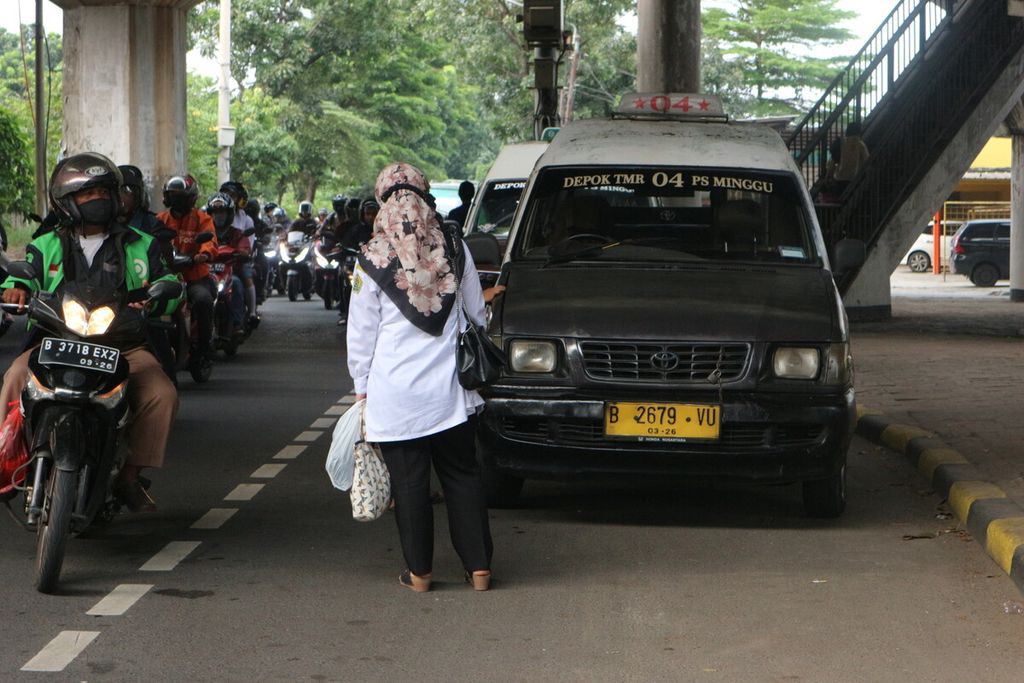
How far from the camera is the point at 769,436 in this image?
797 cm

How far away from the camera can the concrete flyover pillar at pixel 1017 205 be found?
30297 mm

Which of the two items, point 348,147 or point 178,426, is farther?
point 348,147

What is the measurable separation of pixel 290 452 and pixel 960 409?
4812 millimetres

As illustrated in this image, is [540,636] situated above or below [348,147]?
below

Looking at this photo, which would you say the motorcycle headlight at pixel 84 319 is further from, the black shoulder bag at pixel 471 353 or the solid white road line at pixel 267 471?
the solid white road line at pixel 267 471

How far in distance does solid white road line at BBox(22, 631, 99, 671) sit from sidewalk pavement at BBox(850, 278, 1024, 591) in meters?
3.59

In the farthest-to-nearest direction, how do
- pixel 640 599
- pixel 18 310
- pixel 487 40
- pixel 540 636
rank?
pixel 487 40 → pixel 18 310 → pixel 640 599 → pixel 540 636

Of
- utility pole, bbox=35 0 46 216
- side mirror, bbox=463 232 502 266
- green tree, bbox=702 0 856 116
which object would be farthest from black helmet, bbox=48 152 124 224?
green tree, bbox=702 0 856 116

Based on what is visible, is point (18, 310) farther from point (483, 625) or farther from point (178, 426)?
point (178, 426)

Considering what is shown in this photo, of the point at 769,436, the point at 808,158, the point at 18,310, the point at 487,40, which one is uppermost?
the point at 487,40

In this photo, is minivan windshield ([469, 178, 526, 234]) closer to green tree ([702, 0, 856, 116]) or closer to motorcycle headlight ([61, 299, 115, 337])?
motorcycle headlight ([61, 299, 115, 337])

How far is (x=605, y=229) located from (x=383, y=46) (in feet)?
184

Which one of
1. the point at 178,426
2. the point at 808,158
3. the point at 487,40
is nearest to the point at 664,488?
the point at 178,426

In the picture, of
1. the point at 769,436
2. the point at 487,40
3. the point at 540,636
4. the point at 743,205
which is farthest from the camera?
the point at 487,40
